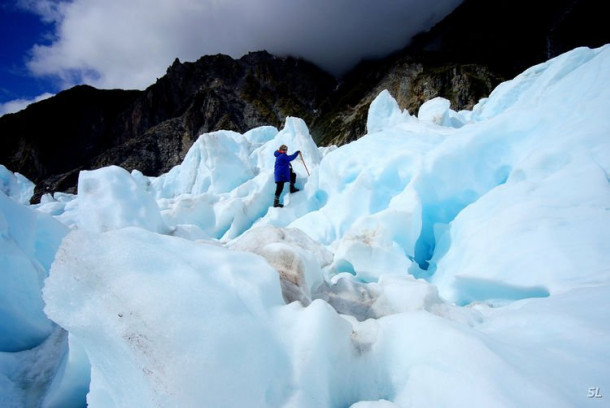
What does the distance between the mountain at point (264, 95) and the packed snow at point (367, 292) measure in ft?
153

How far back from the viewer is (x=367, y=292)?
3.00 m

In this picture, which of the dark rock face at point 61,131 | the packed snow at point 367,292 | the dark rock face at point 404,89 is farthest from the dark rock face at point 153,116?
the packed snow at point 367,292

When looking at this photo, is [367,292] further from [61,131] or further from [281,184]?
[61,131]

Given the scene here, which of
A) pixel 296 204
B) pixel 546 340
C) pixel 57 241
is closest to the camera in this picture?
pixel 546 340

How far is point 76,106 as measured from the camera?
70688 mm

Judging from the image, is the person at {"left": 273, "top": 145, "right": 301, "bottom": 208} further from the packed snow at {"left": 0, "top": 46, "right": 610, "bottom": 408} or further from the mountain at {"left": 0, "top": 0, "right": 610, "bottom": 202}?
the mountain at {"left": 0, "top": 0, "right": 610, "bottom": 202}

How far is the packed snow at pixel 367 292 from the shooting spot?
4.04 ft

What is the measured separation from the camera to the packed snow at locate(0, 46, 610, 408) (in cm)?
123

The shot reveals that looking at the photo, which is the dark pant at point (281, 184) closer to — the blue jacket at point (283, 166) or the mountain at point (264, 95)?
the blue jacket at point (283, 166)

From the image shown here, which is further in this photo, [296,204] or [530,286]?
[296,204]

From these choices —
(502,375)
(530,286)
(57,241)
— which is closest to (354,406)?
(502,375)

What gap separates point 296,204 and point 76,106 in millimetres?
86869

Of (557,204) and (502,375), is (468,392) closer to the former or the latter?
(502,375)

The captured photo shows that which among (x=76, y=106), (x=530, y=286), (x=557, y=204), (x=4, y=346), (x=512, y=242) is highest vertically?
(x=76, y=106)
